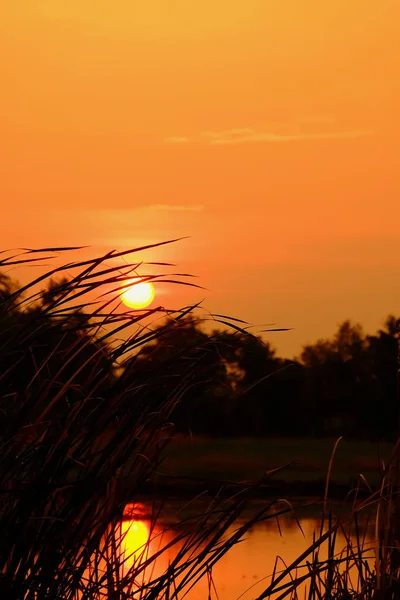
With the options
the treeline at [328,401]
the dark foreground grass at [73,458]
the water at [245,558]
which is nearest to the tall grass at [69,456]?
the dark foreground grass at [73,458]

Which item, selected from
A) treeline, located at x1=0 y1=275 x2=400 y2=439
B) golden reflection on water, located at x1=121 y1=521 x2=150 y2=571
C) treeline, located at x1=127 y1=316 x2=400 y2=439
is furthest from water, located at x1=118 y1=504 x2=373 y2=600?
treeline, located at x1=127 y1=316 x2=400 y2=439

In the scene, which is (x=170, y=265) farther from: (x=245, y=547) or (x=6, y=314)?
(x=245, y=547)

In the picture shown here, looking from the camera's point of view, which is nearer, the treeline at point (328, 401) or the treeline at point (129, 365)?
the treeline at point (129, 365)

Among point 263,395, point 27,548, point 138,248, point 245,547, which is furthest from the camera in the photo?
point 263,395

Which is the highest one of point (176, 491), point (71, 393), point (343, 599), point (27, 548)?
point (71, 393)

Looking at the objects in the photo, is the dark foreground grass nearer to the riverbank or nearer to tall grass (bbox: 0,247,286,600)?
tall grass (bbox: 0,247,286,600)

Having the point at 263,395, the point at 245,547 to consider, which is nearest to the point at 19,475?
the point at 245,547

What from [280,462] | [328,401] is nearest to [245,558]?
[280,462]

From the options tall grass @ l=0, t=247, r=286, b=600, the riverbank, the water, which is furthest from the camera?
the riverbank

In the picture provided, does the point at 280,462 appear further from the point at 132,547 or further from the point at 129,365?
the point at 129,365

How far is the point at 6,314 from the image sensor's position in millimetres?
1662

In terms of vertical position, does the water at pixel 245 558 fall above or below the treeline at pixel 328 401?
below

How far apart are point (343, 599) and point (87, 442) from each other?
858mm

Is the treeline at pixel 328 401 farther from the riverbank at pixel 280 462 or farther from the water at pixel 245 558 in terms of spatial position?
the water at pixel 245 558
